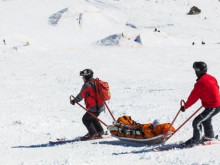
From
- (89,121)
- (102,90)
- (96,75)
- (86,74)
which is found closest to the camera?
(102,90)

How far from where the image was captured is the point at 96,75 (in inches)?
624

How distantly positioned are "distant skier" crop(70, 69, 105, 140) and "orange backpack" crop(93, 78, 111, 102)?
9 centimetres

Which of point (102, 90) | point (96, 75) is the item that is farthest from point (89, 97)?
point (96, 75)

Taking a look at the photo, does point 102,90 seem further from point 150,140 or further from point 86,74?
point 150,140

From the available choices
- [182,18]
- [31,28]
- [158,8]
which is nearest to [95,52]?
[31,28]

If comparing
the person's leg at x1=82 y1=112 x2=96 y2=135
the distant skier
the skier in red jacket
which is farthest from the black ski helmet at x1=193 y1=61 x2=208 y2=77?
the person's leg at x1=82 y1=112 x2=96 y2=135

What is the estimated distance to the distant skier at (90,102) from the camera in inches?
256

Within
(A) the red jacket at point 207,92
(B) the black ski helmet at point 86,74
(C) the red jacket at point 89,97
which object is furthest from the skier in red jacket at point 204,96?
(B) the black ski helmet at point 86,74

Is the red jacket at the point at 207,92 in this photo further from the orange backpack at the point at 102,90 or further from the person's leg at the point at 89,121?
the person's leg at the point at 89,121

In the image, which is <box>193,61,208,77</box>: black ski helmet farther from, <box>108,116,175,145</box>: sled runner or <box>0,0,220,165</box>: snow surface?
<box>0,0,220,165</box>: snow surface

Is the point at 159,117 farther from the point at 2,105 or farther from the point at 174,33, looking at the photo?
the point at 174,33

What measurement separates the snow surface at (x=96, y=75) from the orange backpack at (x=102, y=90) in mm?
931

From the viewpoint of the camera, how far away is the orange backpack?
6.39 meters

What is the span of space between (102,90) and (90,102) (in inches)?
16.2
